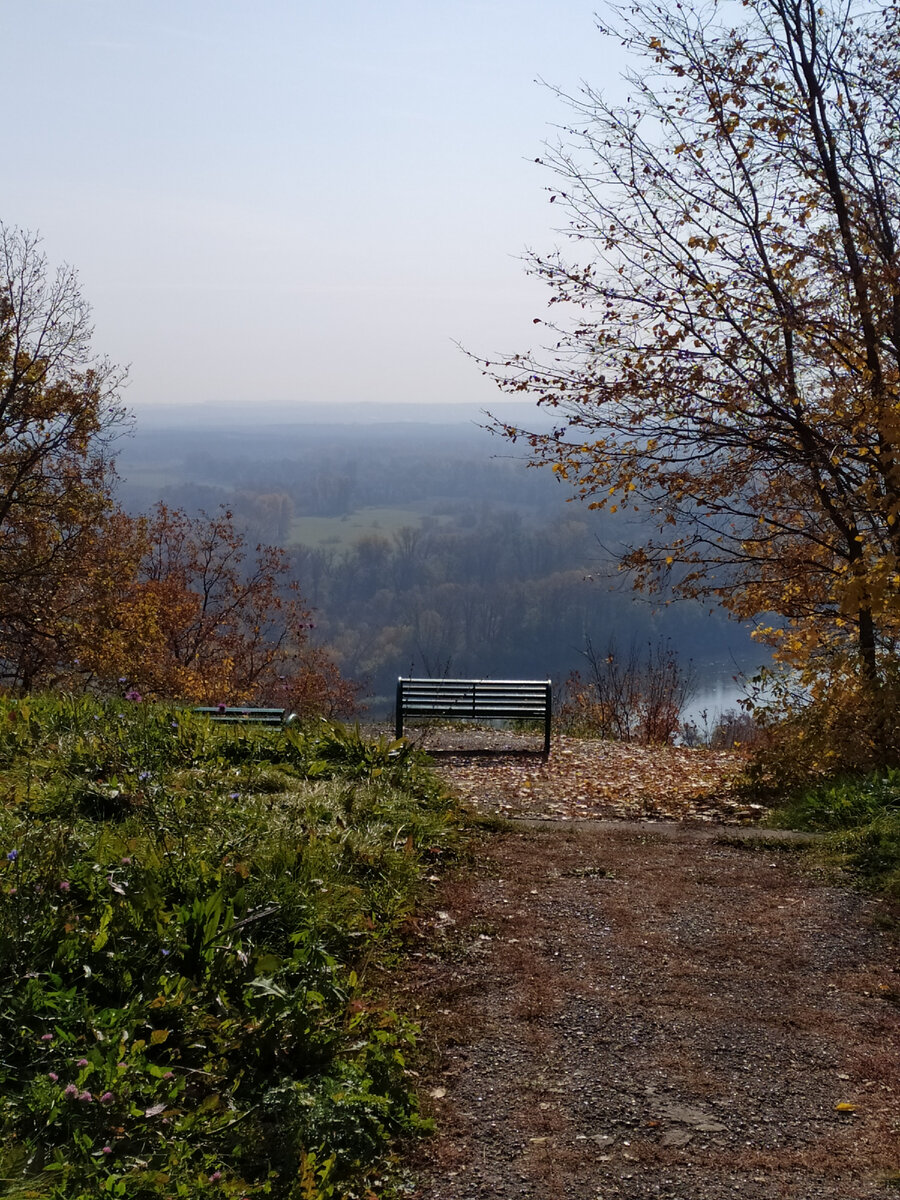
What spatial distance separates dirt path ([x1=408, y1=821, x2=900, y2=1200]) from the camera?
2.90 metres

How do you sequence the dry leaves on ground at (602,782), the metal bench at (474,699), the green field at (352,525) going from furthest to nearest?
the green field at (352,525), the metal bench at (474,699), the dry leaves on ground at (602,782)

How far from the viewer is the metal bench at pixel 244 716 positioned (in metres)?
7.47

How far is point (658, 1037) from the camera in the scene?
3.65m

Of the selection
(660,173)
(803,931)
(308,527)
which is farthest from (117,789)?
(308,527)

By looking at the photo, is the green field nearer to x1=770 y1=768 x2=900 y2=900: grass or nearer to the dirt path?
x1=770 y1=768 x2=900 y2=900: grass

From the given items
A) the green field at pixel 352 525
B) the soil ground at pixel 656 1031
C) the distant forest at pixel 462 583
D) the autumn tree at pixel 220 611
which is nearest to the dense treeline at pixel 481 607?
the distant forest at pixel 462 583

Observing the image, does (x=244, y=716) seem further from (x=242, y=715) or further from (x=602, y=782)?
(x=602, y=782)

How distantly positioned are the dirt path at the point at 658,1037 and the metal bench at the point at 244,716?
2668mm

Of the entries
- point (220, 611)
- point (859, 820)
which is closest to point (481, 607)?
point (220, 611)

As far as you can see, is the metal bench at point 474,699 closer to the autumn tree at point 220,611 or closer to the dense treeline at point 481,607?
the autumn tree at point 220,611

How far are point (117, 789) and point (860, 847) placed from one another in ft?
13.6

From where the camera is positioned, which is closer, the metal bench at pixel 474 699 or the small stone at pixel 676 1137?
the small stone at pixel 676 1137

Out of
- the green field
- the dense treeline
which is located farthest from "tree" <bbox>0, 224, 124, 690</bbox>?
the green field

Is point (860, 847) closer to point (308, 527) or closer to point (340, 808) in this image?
point (340, 808)
